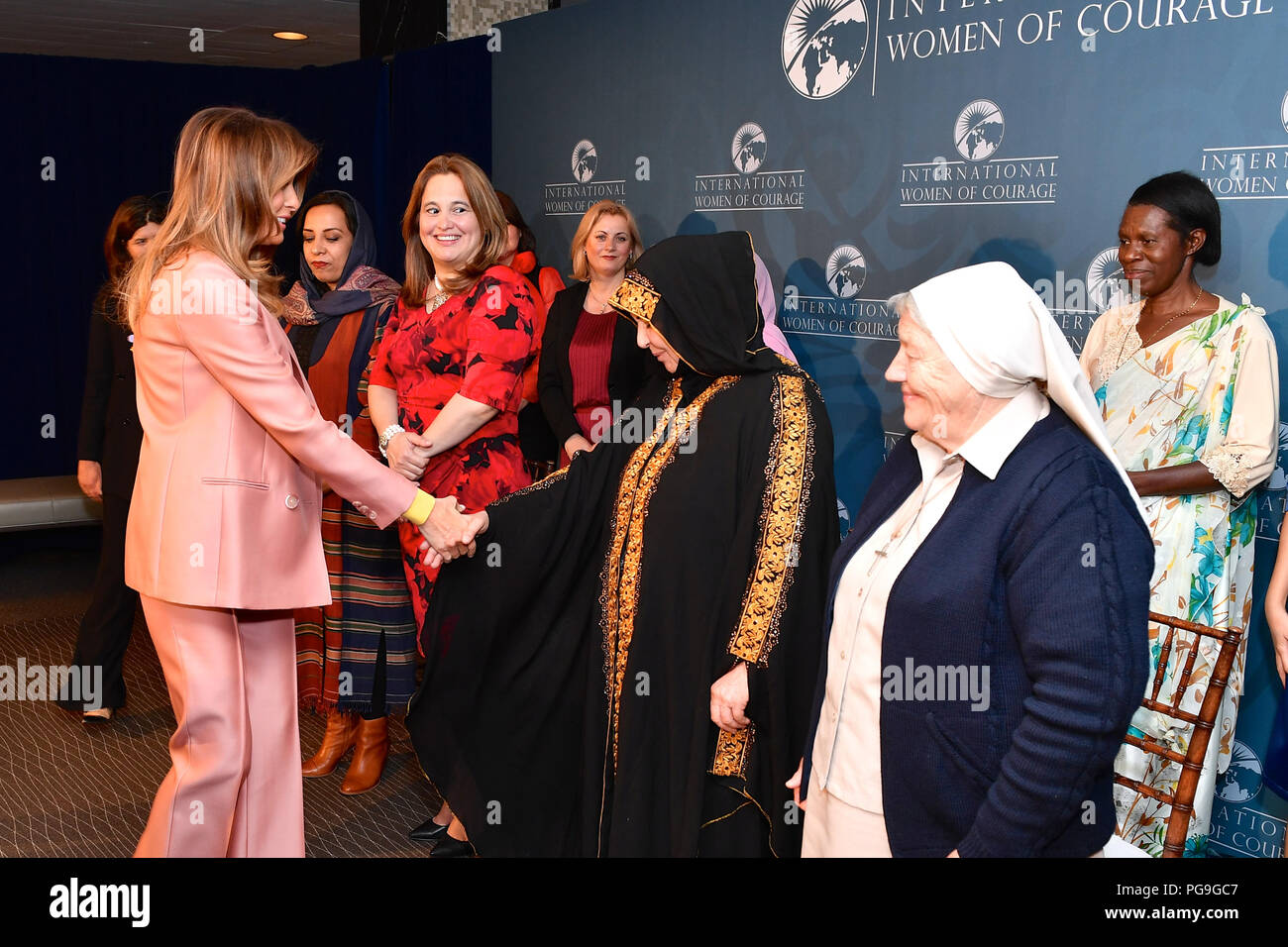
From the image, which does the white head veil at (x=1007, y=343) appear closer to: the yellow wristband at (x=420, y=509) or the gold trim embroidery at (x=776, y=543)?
the gold trim embroidery at (x=776, y=543)

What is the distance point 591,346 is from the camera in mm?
4133

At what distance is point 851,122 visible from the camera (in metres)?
3.88

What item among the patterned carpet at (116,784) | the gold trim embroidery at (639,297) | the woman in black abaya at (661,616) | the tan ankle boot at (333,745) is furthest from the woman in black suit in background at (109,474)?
the gold trim embroidery at (639,297)

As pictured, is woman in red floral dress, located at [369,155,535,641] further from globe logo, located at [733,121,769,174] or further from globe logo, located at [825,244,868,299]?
globe logo, located at [733,121,769,174]

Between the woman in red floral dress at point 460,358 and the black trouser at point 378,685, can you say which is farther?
the black trouser at point 378,685

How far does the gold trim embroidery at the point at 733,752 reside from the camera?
2426 millimetres

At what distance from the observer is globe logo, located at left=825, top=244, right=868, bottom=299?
388 centimetres

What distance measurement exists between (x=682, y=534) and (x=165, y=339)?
1125mm

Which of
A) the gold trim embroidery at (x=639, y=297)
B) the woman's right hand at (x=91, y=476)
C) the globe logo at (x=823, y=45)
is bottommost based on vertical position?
the woman's right hand at (x=91, y=476)

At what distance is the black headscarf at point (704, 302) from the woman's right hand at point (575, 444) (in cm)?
147

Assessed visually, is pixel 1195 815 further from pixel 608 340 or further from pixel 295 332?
pixel 295 332

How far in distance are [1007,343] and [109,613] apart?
146 inches

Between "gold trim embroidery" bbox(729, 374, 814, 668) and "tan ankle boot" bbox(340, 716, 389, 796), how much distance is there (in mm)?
1921

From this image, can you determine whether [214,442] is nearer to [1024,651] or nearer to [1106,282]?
[1024,651]
